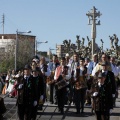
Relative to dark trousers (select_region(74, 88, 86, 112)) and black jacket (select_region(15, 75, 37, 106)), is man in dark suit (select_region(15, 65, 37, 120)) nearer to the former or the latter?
black jacket (select_region(15, 75, 37, 106))

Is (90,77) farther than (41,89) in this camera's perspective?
Yes

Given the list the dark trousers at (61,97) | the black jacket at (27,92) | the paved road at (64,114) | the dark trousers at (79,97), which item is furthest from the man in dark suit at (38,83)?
the dark trousers at (79,97)

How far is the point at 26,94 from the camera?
33.5 ft

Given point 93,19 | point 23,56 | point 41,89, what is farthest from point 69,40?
point 41,89

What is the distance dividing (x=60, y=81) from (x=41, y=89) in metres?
2.72

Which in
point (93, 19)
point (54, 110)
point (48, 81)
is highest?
point (93, 19)

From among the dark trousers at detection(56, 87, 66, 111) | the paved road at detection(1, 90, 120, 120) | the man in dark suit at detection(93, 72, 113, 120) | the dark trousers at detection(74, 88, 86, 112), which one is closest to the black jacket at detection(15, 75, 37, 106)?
the man in dark suit at detection(93, 72, 113, 120)

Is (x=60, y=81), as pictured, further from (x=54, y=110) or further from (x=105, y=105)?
(x=105, y=105)

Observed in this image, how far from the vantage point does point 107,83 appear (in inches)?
387

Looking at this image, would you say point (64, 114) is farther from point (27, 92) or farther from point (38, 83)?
point (27, 92)

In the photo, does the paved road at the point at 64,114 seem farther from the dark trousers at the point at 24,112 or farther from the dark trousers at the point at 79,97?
the dark trousers at the point at 24,112

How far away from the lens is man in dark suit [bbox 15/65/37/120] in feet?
33.2

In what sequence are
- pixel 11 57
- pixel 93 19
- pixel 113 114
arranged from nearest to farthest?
pixel 113 114, pixel 93 19, pixel 11 57

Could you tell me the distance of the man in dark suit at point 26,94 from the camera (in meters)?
10.1
